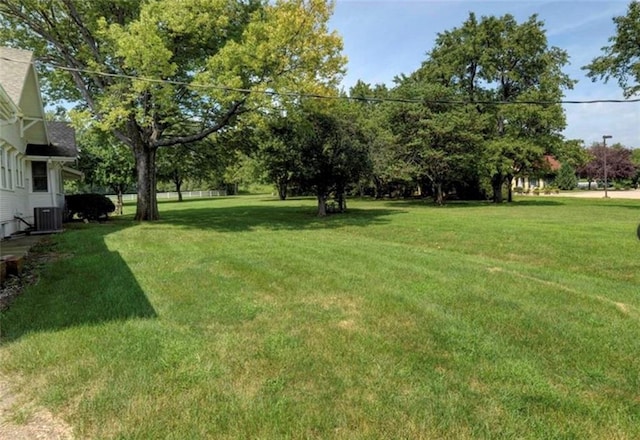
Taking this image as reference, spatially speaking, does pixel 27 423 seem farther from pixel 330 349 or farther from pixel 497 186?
pixel 497 186

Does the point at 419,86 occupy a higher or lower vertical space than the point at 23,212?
higher

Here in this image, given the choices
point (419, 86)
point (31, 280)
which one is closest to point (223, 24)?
point (31, 280)

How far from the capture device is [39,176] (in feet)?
55.3

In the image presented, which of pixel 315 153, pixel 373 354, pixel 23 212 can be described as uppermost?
pixel 315 153

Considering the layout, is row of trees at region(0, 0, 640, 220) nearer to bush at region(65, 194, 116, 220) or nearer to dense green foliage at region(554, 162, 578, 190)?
bush at region(65, 194, 116, 220)

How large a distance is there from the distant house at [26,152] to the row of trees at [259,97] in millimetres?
1271

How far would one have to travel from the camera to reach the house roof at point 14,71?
38.2 feet

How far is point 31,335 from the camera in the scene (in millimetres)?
4496

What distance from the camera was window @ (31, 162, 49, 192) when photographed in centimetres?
1673

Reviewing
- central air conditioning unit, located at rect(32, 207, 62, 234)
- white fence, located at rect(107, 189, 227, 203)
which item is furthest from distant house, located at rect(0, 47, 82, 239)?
white fence, located at rect(107, 189, 227, 203)

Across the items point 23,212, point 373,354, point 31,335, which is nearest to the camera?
point 373,354

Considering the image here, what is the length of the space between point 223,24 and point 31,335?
1380 cm

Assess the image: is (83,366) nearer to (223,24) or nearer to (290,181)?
(223,24)

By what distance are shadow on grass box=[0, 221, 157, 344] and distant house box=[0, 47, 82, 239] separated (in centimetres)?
→ 380
